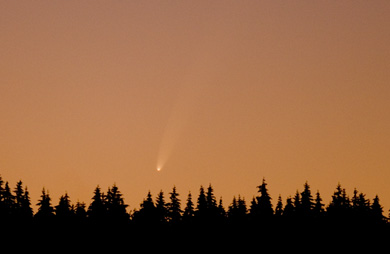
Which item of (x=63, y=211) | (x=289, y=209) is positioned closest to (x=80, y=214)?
(x=63, y=211)

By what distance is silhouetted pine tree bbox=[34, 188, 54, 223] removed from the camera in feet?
336

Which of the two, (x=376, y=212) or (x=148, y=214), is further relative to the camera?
(x=376, y=212)

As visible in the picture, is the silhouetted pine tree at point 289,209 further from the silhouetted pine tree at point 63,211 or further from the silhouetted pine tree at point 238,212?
the silhouetted pine tree at point 63,211

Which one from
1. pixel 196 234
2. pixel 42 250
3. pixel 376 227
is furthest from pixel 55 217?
pixel 376 227

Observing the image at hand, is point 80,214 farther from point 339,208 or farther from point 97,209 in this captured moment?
point 339,208

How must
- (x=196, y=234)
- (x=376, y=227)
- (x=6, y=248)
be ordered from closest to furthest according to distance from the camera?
(x=6, y=248)
(x=196, y=234)
(x=376, y=227)

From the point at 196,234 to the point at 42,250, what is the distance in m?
20.2

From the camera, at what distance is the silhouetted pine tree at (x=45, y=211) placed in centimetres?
10256

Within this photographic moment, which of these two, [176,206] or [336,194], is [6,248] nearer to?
[176,206]

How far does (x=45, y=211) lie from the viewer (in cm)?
10281

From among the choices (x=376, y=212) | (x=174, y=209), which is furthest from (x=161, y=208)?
(x=376, y=212)

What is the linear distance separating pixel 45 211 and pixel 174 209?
17579 millimetres

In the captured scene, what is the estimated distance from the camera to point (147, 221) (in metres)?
105

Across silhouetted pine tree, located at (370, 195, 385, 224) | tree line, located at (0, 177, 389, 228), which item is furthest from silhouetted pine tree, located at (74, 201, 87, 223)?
silhouetted pine tree, located at (370, 195, 385, 224)
